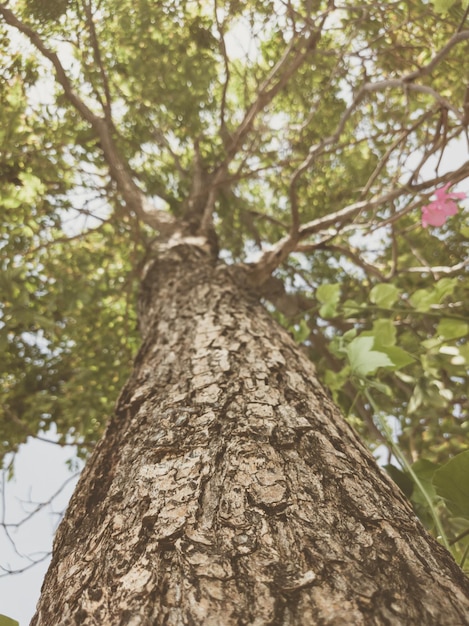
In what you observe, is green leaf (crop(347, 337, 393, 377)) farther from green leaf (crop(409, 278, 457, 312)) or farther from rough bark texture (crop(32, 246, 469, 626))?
green leaf (crop(409, 278, 457, 312))

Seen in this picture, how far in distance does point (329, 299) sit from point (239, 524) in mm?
1240

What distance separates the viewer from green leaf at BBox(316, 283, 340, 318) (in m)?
1.75

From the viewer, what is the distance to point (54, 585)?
27.4 inches

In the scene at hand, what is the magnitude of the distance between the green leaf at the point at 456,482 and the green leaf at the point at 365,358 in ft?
1.33

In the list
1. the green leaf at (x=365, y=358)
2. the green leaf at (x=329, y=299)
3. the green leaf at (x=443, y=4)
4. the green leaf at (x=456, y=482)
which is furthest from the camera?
the green leaf at (x=329, y=299)

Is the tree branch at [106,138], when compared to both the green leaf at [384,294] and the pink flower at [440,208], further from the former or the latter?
the pink flower at [440,208]

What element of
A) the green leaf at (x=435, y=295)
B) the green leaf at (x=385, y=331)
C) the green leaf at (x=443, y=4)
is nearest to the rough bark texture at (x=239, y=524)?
the green leaf at (x=385, y=331)

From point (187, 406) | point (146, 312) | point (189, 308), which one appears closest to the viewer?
point (187, 406)

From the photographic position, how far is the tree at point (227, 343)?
0.60m

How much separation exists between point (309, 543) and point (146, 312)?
1507 mm

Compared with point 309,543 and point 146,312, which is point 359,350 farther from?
point 146,312

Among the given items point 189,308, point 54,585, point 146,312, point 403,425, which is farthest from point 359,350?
point 403,425

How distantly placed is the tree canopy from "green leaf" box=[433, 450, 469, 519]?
0.01 m

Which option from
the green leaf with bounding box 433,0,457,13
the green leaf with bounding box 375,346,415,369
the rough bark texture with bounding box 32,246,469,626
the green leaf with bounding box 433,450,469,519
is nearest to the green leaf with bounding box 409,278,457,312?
the green leaf with bounding box 375,346,415,369
